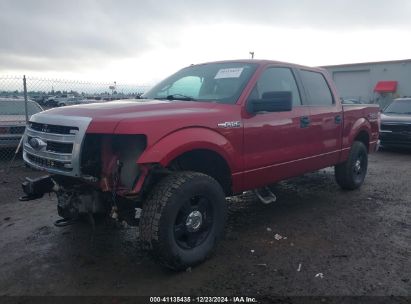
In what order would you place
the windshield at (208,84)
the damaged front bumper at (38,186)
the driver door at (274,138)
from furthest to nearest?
the windshield at (208,84) < the driver door at (274,138) < the damaged front bumper at (38,186)

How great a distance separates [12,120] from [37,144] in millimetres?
5801

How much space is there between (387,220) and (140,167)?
3447 millimetres

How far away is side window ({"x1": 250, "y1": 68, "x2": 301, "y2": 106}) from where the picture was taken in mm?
4398

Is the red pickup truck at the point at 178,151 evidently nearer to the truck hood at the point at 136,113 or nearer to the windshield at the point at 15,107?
the truck hood at the point at 136,113

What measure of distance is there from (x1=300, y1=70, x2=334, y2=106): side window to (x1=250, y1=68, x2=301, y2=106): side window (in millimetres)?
297

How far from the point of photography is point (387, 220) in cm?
503

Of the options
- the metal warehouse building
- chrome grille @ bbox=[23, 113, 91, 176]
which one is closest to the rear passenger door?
chrome grille @ bbox=[23, 113, 91, 176]

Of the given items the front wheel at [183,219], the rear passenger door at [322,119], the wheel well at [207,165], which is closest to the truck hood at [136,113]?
the wheel well at [207,165]

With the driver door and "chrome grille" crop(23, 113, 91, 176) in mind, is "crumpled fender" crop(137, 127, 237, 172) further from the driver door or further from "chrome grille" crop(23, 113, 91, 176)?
"chrome grille" crop(23, 113, 91, 176)

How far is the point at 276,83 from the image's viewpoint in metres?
4.76

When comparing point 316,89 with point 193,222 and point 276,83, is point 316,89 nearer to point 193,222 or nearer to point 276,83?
point 276,83

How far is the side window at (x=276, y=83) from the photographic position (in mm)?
4398

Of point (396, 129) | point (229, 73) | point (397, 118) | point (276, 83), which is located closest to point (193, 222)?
point (229, 73)

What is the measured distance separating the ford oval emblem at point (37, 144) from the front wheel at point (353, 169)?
4.54 metres
